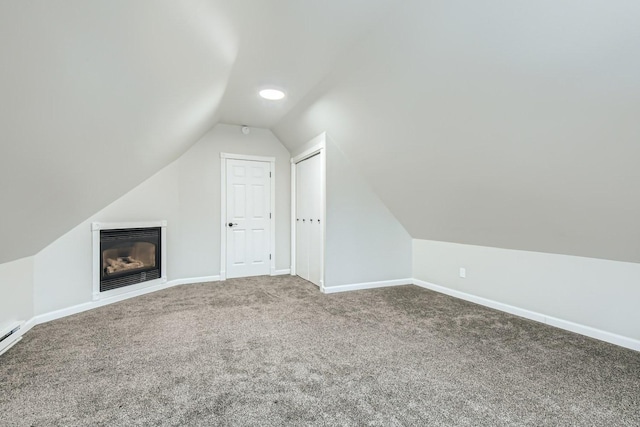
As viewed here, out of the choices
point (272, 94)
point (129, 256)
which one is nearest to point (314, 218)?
point (272, 94)

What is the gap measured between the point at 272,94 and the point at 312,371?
277 centimetres

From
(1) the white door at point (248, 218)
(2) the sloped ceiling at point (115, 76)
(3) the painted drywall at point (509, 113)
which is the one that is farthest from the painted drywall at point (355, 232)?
(1) the white door at point (248, 218)

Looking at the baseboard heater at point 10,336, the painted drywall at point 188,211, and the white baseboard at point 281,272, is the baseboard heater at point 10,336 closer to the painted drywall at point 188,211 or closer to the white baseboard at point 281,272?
the painted drywall at point 188,211

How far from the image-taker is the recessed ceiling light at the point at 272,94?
3.40 meters

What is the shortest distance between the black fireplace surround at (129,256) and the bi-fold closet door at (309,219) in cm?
197

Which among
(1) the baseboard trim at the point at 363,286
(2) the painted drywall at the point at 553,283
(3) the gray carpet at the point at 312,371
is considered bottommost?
(3) the gray carpet at the point at 312,371

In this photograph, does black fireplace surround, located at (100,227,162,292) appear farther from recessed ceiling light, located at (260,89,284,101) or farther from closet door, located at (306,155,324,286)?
recessed ceiling light, located at (260,89,284,101)

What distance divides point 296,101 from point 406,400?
3150 millimetres

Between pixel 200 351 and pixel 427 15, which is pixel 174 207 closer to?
pixel 200 351

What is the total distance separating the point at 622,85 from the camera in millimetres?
1588

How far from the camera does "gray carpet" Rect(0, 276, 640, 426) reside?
164 cm

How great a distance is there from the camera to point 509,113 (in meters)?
2.09

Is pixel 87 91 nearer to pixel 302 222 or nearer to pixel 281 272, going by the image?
pixel 302 222

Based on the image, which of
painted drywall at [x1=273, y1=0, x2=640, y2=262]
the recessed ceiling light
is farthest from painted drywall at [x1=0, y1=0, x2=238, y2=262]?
painted drywall at [x1=273, y1=0, x2=640, y2=262]
